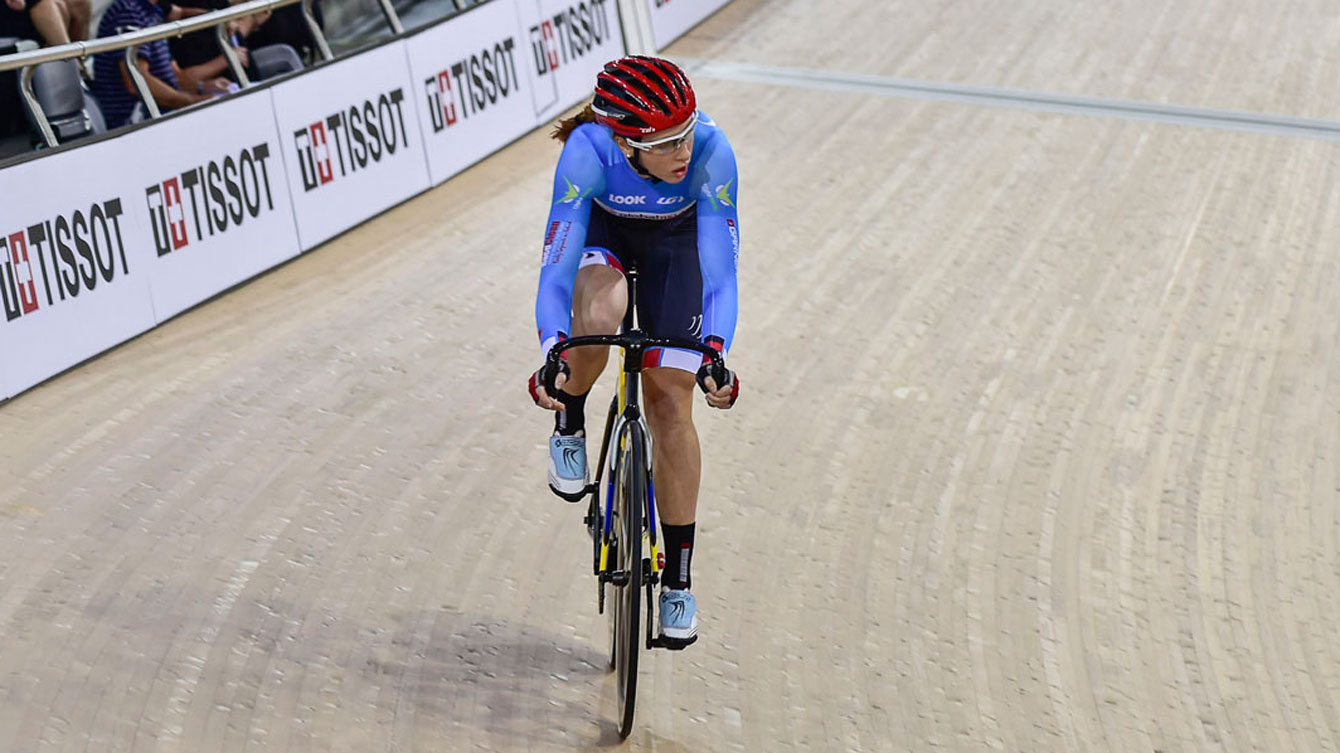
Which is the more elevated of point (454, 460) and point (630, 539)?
point (630, 539)

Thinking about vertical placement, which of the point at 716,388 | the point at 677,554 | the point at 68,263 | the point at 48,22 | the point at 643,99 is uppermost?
the point at 48,22

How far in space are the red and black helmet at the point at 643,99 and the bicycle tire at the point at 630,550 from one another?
630 millimetres

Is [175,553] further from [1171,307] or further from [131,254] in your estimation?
[1171,307]

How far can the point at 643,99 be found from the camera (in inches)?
109

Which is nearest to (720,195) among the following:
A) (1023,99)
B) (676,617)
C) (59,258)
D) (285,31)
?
(676,617)

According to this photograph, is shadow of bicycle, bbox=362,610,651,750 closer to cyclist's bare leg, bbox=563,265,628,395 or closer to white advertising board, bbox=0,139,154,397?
cyclist's bare leg, bbox=563,265,628,395

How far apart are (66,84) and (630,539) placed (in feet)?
11.3

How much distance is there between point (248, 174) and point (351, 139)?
71 cm

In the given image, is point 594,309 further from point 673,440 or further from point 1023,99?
point 1023,99

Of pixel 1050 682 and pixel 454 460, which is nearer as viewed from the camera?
pixel 1050 682

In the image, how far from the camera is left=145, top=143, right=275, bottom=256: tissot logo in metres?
5.38

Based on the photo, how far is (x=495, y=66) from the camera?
7.45 m

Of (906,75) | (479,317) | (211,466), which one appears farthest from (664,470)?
(906,75)

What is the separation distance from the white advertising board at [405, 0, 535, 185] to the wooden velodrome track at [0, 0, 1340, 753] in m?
0.19
